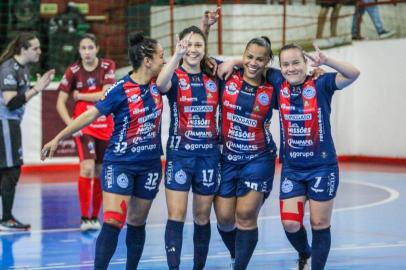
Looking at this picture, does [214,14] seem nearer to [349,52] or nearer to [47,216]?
[47,216]

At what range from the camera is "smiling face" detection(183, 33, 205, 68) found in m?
7.85

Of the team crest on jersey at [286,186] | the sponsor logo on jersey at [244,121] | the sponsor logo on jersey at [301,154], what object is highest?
the sponsor logo on jersey at [244,121]

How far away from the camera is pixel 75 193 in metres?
14.5

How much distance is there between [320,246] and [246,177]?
82 cm

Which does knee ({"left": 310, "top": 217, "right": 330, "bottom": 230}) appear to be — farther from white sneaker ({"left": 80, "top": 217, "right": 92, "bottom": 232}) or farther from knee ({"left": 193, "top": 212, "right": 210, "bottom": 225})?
white sneaker ({"left": 80, "top": 217, "right": 92, "bottom": 232})

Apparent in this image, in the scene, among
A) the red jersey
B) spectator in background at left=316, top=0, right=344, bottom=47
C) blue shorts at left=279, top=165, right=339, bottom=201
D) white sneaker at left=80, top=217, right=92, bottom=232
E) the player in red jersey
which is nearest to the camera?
blue shorts at left=279, top=165, right=339, bottom=201

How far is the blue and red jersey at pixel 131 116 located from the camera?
7.79 meters

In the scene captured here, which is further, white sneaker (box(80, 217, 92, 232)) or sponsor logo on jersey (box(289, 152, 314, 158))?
white sneaker (box(80, 217, 92, 232))

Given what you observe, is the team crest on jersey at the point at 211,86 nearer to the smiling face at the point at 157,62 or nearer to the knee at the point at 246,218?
the smiling face at the point at 157,62

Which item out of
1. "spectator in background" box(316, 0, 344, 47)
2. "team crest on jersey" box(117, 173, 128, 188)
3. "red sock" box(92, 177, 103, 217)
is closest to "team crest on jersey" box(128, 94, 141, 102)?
"team crest on jersey" box(117, 173, 128, 188)

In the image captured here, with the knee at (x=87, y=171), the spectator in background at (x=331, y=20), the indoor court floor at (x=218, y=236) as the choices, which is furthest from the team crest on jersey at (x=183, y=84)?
the spectator in background at (x=331, y=20)

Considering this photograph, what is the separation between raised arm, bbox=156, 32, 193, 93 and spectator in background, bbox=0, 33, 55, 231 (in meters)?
3.59

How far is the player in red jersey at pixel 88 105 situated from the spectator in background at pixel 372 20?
9449 mm

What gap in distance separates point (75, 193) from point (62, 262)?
17.8 feet
